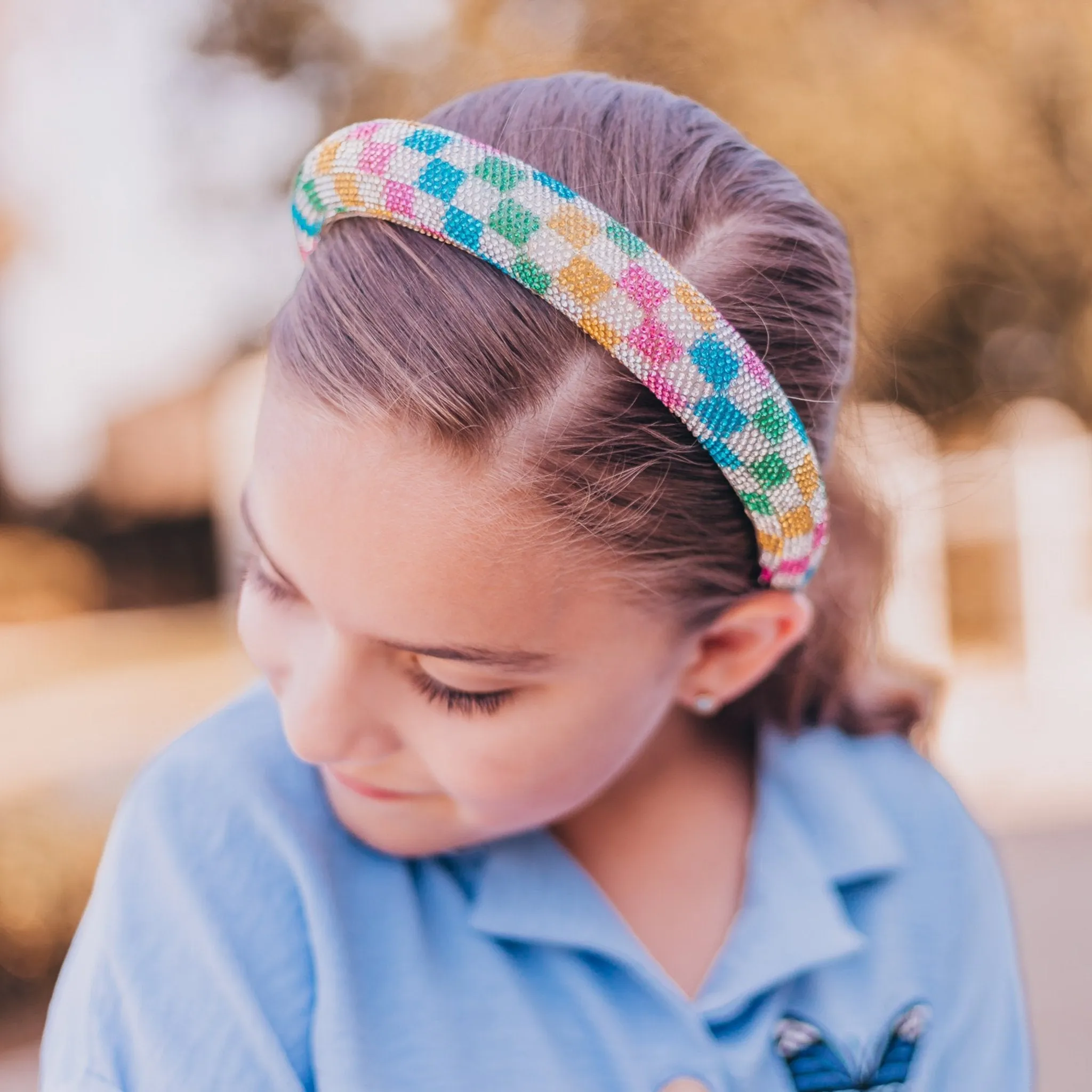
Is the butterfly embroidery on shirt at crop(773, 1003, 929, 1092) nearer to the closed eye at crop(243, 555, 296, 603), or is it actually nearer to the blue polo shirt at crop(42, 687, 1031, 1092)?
the blue polo shirt at crop(42, 687, 1031, 1092)

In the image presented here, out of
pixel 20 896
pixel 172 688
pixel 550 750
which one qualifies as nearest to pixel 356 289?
pixel 550 750

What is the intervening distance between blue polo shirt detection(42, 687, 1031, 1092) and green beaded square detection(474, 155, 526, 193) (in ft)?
2.12

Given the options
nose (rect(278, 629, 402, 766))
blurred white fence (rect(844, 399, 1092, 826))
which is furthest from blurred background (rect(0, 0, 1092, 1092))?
nose (rect(278, 629, 402, 766))

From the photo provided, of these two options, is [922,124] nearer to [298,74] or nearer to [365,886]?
[298,74]

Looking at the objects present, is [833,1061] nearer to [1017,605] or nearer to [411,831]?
[411,831]

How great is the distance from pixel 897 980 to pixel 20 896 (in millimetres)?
3246

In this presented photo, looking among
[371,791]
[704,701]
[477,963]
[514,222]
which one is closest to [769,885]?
[704,701]

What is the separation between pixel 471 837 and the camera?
3.83ft

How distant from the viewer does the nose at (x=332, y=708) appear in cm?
102

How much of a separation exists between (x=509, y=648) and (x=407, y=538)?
0.14 metres

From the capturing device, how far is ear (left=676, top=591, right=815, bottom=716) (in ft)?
4.00

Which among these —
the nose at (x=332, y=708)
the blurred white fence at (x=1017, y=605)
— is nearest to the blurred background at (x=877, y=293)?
the blurred white fence at (x=1017, y=605)

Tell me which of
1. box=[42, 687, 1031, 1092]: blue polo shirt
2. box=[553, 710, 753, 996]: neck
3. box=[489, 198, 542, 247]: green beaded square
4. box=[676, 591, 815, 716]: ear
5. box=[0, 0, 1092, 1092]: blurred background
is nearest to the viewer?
box=[489, 198, 542, 247]: green beaded square

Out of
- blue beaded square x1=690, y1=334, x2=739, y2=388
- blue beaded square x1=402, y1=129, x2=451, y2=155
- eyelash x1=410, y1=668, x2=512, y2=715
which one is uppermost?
blue beaded square x1=402, y1=129, x2=451, y2=155
